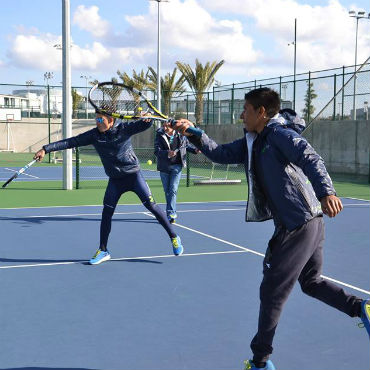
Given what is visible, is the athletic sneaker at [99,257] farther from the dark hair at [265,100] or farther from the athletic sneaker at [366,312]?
the athletic sneaker at [366,312]

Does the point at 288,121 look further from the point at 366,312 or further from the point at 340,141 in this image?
the point at 340,141

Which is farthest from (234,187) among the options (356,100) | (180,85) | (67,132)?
(180,85)

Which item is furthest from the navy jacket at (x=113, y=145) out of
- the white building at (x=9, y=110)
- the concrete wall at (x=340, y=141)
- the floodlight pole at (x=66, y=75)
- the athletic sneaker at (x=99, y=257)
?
the white building at (x=9, y=110)

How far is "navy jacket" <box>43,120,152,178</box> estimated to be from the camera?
21.6 feet

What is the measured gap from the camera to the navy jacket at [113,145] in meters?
6.57

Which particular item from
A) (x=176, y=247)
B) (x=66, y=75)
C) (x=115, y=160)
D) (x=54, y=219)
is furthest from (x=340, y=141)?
(x=115, y=160)

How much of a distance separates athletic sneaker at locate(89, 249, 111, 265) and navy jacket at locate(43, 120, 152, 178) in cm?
91

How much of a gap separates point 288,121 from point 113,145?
3312 millimetres

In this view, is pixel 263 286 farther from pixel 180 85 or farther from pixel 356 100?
pixel 180 85

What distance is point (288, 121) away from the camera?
3654 mm

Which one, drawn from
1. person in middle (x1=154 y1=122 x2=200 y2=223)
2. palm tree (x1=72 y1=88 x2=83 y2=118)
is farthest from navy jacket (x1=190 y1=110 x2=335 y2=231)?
palm tree (x1=72 y1=88 x2=83 y2=118)

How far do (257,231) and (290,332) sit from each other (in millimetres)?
4486

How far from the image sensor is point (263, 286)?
11.6 feet

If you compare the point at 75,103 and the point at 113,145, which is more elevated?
the point at 75,103
